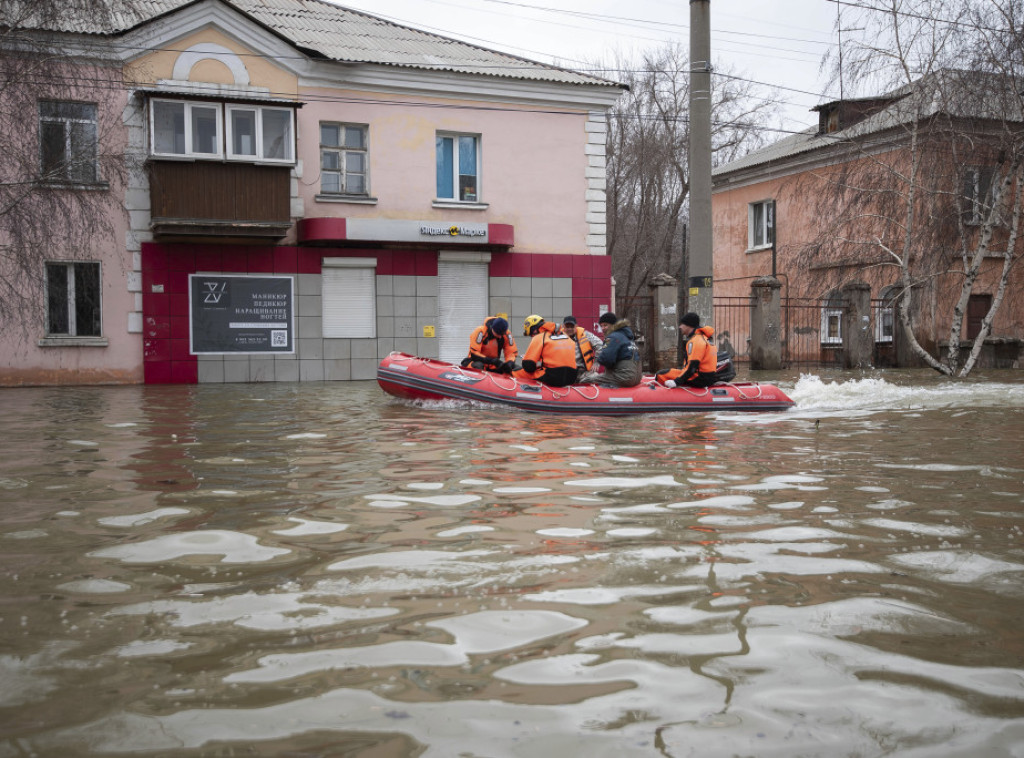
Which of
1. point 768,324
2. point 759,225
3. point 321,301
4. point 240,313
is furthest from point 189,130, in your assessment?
point 759,225

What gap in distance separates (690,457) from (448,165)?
15.4 metres

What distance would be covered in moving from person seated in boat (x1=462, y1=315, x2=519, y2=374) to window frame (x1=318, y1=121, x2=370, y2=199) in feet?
25.4

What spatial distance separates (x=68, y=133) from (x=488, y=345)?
9906mm

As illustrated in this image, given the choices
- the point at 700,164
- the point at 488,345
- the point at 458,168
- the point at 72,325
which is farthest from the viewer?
the point at 458,168

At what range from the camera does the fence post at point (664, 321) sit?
22953 millimetres

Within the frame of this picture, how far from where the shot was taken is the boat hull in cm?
1347

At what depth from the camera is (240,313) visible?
20938 mm

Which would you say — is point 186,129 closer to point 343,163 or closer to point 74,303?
point 343,163

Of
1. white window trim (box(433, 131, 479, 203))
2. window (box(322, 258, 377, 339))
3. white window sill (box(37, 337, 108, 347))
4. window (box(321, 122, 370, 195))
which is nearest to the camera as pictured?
white window sill (box(37, 337, 108, 347))

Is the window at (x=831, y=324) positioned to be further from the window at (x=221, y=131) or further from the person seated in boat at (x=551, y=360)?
the person seated in boat at (x=551, y=360)

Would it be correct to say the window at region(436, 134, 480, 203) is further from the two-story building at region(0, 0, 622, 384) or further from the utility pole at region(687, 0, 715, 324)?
the utility pole at region(687, 0, 715, 324)

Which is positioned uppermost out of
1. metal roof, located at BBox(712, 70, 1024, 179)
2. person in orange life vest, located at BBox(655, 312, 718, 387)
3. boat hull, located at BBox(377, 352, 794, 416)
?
metal roof, located at BBox(712, 70, 1024, 179)

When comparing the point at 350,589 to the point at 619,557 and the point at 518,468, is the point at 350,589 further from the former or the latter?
the point at 518,468

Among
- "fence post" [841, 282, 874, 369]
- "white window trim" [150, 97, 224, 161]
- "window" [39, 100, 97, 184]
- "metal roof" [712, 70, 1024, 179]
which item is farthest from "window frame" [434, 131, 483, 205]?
"fence post" [841, 282, 874, 369]
